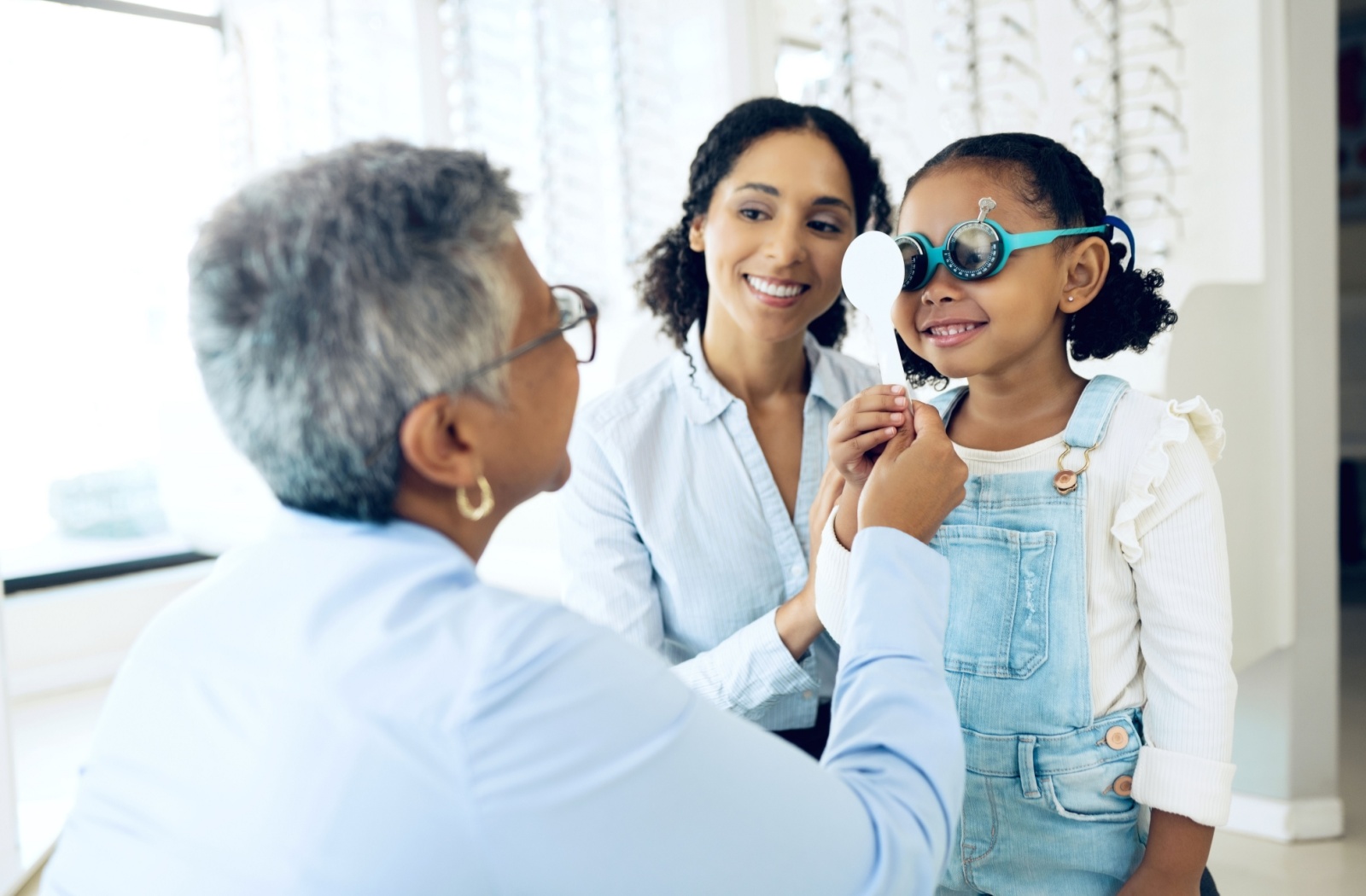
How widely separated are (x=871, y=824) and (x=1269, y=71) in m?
2.21

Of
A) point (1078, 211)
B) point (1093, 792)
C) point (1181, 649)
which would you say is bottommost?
point (1093, 792)

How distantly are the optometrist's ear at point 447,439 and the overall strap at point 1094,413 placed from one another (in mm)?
654

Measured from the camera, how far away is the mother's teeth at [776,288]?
141cm

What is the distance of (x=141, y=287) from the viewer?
16.1 feet

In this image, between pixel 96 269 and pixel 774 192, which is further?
pixel 96 269

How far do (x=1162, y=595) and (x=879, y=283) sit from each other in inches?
17.1

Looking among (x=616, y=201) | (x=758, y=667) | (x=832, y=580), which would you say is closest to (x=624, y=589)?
(x=758, y=667)

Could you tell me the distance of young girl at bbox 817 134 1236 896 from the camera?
3.32ft

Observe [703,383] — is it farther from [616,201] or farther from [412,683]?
[616,201]

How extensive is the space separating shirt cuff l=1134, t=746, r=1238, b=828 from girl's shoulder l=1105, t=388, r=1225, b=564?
200 millimetres

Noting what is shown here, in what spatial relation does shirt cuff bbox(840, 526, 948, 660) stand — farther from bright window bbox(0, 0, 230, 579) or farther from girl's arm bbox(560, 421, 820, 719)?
bright window bbox(0, 0, 230, 579)

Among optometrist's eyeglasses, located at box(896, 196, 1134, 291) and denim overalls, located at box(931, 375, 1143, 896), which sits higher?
optometrist's eyeglasses, located at box(896, 196, 1134, 291)

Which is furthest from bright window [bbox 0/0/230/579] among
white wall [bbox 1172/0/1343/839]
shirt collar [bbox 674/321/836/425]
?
white wall [bbox 1172/0/1343/839]

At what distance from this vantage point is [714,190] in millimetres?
1529
